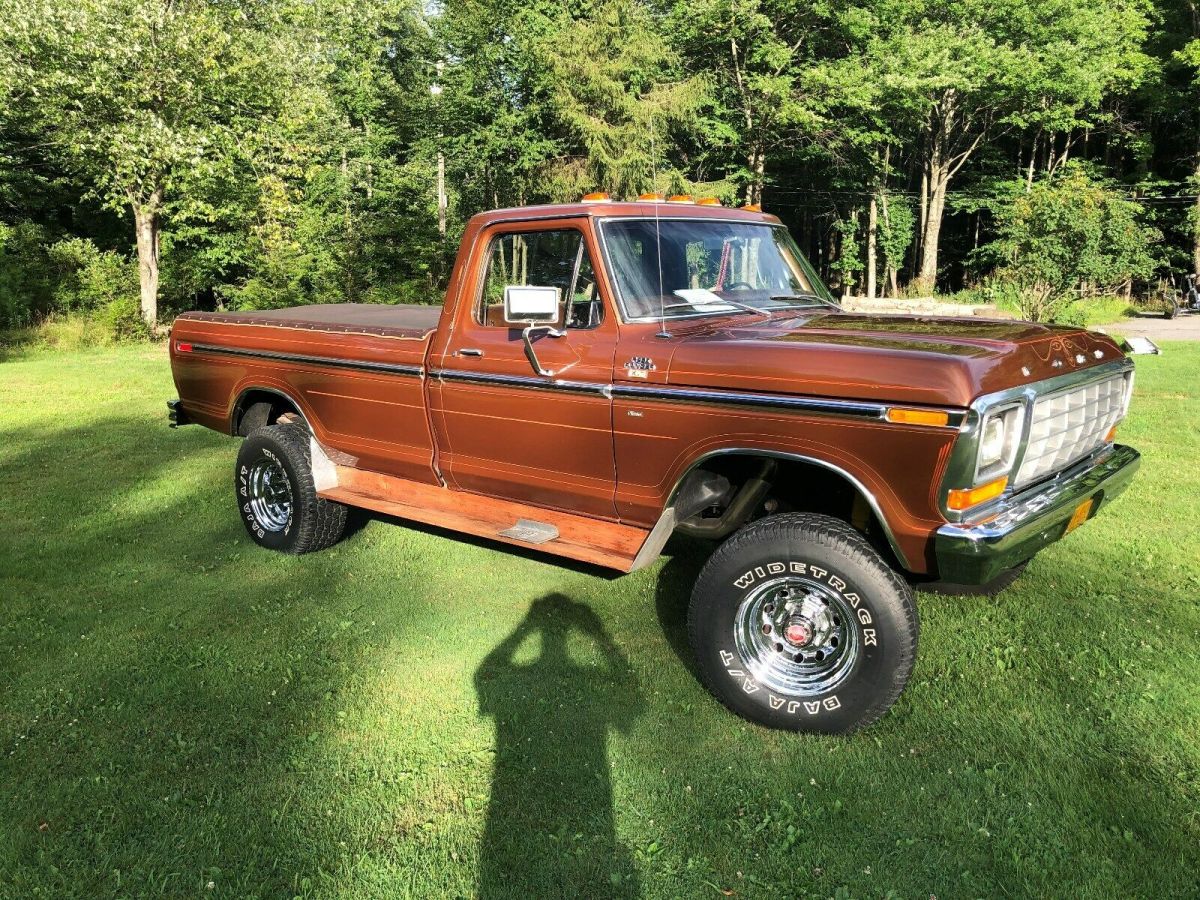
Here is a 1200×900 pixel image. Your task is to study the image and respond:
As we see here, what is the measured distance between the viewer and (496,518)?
14.6ft

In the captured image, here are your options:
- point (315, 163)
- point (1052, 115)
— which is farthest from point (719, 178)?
point (315, 163)


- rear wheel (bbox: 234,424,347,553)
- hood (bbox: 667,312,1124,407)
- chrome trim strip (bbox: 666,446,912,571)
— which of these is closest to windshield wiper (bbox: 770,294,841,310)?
hood (bbox: 667,312,1124,407)

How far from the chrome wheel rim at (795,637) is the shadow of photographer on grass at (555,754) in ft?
1.92

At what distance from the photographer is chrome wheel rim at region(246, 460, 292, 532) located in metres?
5.38

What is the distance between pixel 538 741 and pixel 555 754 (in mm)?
116

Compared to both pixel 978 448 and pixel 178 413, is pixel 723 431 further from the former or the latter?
pixel 178 413

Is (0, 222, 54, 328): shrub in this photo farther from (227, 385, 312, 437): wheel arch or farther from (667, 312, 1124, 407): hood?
(667, 312, 1124, 407): hood

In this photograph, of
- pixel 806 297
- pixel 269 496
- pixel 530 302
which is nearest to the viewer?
pixel 530 302

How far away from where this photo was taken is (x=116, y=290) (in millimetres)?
20672

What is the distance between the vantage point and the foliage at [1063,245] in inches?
585

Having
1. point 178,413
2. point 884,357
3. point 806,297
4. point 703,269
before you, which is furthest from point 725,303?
point 178,413

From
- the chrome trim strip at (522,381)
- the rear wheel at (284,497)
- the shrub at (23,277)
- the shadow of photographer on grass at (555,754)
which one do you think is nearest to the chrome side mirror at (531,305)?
the chrome trim strip at (522,381)

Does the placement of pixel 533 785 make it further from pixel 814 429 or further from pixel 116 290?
pixel 116 290

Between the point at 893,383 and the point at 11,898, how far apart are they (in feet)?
11.2
